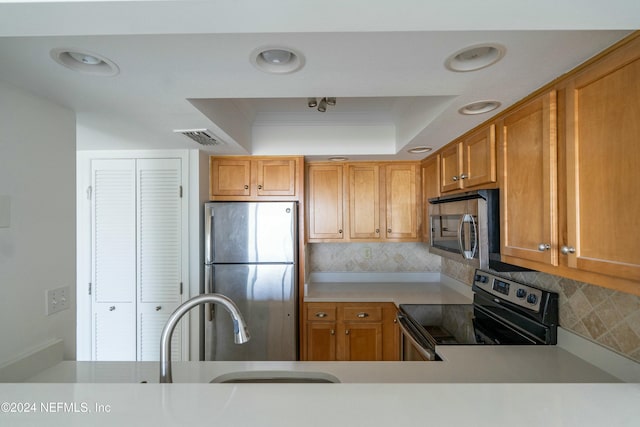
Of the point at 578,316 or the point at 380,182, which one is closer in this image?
the point at 578,316

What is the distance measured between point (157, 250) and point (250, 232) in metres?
0.75

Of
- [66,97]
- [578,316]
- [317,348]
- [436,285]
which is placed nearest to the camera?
[66,97]

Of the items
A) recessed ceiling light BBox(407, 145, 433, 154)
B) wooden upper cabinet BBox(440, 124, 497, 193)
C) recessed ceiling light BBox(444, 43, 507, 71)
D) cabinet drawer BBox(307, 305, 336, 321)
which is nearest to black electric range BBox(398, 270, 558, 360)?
cabinet drawer BBox(307, 305, 336, 321)

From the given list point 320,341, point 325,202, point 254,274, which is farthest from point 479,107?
point 320,341

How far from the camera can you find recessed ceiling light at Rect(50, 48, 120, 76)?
96 centimetres

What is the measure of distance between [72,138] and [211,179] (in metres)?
1.12

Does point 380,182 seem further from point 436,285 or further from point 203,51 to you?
point 203,51

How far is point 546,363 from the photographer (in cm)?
138

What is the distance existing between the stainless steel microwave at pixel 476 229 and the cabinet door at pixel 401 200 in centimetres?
76

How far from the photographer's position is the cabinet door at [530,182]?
1.17m

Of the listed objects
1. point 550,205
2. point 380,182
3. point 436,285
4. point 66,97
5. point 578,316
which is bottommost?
point 436,285
